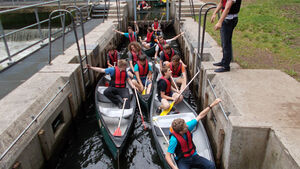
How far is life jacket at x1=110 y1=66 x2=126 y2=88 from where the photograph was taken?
689 cm

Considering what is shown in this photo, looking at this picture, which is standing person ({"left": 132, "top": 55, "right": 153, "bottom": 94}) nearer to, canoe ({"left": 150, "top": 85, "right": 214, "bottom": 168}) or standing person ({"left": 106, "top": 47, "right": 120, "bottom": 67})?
canoe ({"left": 150, "top": 85, "right": 214, "bottom": 168})

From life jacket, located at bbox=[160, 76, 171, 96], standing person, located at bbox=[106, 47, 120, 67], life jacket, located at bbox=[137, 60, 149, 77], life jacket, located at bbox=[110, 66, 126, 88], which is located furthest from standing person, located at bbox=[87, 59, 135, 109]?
standing person, located at bbox=[106, 47, 120, 67]

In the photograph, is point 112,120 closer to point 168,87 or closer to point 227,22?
point 168,87

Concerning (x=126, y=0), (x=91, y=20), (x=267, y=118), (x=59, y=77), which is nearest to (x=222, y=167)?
(x=267, y=118)

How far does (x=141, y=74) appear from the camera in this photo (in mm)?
7973

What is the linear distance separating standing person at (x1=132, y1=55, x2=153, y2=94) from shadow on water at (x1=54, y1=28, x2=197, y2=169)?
Answer: 3.95 feet

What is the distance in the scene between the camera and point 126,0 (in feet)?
62.9

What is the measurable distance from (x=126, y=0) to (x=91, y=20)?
4962 millimetres

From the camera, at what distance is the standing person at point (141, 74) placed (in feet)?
25.1

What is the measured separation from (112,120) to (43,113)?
1.75m

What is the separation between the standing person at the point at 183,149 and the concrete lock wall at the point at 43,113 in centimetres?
259

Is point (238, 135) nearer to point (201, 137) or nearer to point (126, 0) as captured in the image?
point (201, 137)

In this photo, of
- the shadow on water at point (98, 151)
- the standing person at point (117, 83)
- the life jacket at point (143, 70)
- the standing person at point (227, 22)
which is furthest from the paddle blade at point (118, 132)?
the standing person at point (227, 22)

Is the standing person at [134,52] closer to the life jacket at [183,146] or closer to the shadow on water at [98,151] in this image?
the shadow on water at [98,151]
